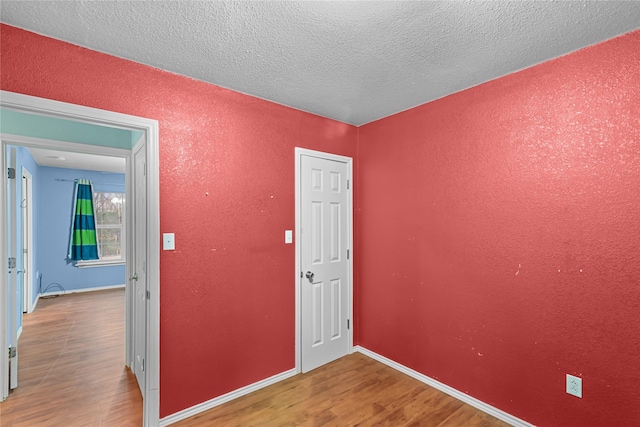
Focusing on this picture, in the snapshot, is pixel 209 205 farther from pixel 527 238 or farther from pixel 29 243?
pixel 29 243

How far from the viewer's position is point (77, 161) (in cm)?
524

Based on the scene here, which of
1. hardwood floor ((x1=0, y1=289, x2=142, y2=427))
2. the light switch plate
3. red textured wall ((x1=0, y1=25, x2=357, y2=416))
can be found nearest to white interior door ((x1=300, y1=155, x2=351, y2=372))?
red textured wall ((x1=0, y1=25, x2=357, y2=416))

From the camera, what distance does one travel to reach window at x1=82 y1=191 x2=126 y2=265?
20.7 ft

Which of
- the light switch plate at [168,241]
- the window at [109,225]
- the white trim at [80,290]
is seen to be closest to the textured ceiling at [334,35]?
the light switch plate at [168,241]

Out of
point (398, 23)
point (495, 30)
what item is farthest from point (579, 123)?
point (398, 23)

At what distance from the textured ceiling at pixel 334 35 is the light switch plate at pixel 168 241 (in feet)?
3.92

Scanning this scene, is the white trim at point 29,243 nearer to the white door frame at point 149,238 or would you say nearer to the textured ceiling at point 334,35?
the white door frame at point 149,238

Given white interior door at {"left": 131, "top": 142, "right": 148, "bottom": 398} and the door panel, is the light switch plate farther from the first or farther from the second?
the door panel

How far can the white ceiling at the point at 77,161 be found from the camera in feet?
15.4

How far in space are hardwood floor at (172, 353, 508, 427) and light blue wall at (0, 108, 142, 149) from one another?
2.40 metres

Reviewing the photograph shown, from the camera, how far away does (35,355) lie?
321cm

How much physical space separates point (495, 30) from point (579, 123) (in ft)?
2.65

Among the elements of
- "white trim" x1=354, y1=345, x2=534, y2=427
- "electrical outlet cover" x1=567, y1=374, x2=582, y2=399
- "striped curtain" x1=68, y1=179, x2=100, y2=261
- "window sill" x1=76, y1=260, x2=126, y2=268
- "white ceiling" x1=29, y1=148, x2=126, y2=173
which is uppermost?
"white ceiling" x1=29, y1=148, x2=126, y2=173

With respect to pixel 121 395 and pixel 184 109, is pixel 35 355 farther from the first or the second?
pixel 184 109
